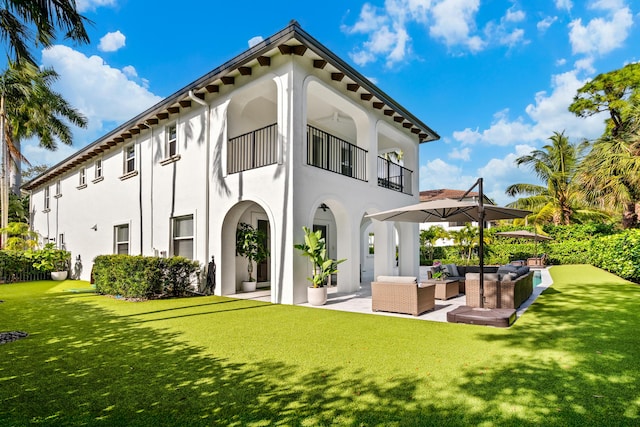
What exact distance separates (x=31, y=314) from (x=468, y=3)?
17.4 metres

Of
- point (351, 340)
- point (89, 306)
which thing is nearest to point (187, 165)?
point (89, 306)

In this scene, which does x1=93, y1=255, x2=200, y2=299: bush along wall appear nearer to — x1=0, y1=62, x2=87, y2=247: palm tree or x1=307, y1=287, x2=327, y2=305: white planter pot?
x1=307, y1=287, x2=327, y2=305: white planter pot

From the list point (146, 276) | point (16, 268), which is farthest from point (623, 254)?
point (16, 268)

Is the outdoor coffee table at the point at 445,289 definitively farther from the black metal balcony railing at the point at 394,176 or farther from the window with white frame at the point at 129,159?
the window with white frame at the point at 129,159

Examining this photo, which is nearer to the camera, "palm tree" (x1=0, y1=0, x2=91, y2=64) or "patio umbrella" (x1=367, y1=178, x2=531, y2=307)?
"patio umbrella" (x1=367, y1=178, x2=531, y2=307)

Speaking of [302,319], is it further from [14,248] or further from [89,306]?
[14,248]

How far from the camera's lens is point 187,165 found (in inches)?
500

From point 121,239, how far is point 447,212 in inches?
573

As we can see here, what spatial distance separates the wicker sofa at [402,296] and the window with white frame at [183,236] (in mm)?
7518

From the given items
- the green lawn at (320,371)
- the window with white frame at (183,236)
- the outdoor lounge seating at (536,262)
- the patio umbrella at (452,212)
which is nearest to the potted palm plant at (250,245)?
the window with white frame at (183,236)

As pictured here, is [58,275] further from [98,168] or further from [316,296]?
[316,296]

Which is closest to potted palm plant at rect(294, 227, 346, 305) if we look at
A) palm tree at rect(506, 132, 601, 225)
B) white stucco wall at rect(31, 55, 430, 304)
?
white stucco wall at rect(31, 55, 430, 304)

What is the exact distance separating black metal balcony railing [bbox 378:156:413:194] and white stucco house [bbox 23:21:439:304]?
66 mm

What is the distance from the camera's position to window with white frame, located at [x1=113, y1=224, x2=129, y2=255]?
15.9 meters
